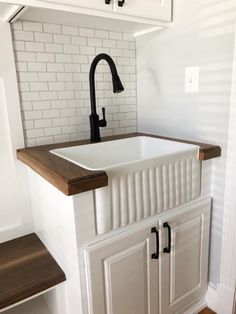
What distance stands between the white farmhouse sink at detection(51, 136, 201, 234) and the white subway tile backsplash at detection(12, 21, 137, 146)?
22 cm

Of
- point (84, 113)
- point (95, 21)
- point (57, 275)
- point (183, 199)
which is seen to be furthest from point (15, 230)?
point (95, 21)

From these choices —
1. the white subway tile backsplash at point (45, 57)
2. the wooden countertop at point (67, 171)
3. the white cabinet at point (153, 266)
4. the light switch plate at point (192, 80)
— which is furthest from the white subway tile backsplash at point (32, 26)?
the white cabinet at point (153, 266)

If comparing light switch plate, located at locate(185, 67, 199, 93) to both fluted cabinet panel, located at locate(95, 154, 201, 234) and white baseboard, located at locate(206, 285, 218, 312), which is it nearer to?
fluted cabinet panel, located at locate(95, 154, 201, 234)

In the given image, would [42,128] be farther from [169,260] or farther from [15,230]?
[169,260]

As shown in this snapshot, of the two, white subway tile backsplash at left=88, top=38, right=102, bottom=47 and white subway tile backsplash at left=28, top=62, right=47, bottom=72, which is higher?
white subway tile backsplash at left=88, top=38, right=102, bottom=47

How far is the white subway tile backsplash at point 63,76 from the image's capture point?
119 centimetres

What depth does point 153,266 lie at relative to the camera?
104cm

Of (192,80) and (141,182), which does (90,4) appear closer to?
(192,80)

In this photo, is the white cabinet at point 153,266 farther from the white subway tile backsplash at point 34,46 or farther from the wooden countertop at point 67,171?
the white subway tile backsplash at point 34,46

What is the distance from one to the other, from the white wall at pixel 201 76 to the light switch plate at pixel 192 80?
0.02 metres

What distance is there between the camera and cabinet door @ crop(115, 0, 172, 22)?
1.08m

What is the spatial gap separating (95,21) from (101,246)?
1016 mm

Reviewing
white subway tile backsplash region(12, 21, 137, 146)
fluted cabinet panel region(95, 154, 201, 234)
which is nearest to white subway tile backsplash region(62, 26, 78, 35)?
white subway tile backsplash region(12, 21, 137, 146)

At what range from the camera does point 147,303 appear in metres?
1.07
